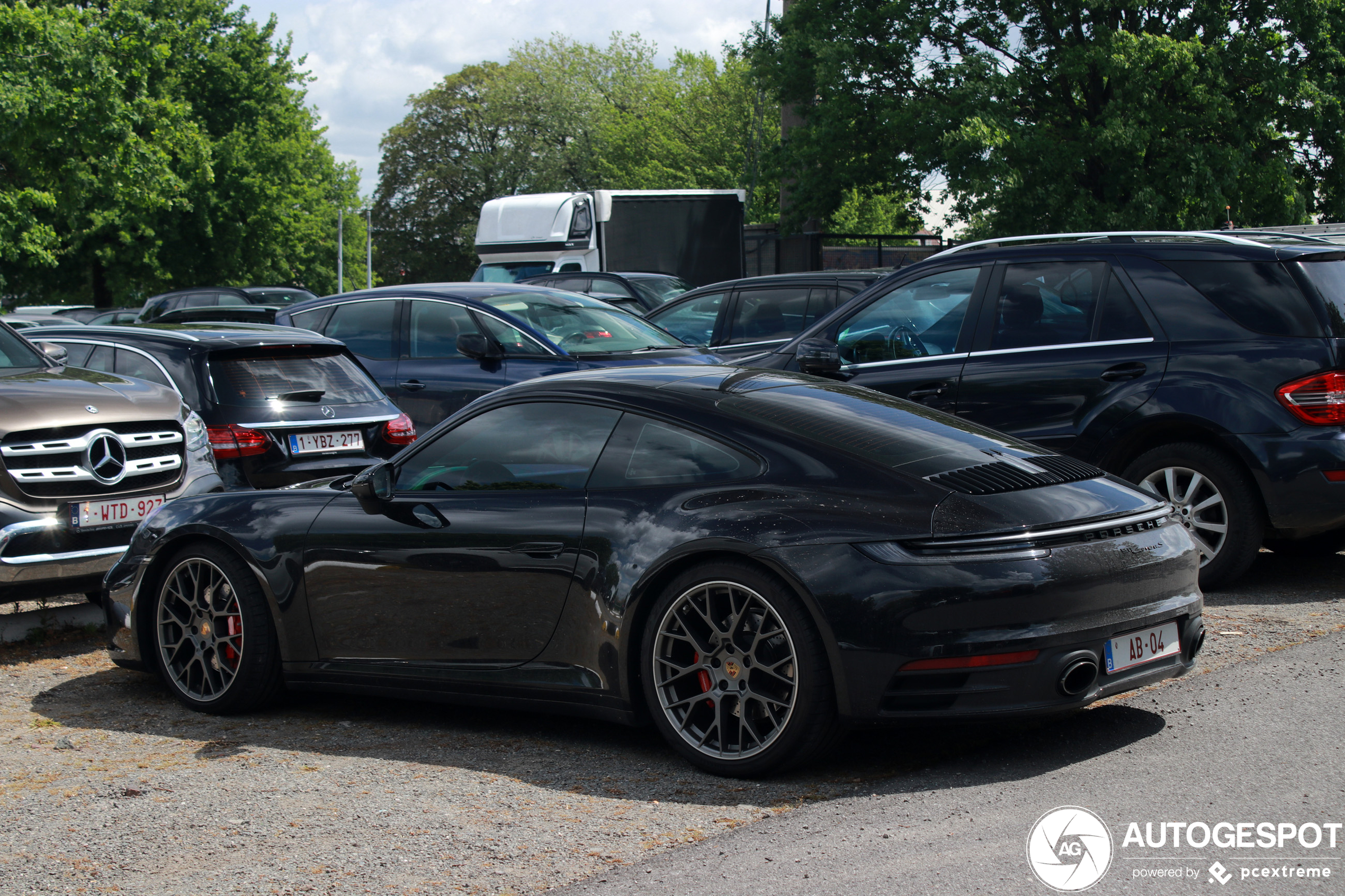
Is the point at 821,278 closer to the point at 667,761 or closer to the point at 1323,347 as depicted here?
the point at 1323,347

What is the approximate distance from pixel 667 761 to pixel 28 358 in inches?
209

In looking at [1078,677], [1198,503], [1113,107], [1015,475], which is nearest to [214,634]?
[1015,475]

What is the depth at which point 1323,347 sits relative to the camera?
6.81 meters

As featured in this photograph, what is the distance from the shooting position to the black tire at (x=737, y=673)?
4.28 meters

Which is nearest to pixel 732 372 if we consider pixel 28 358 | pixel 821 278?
pixel 28 358

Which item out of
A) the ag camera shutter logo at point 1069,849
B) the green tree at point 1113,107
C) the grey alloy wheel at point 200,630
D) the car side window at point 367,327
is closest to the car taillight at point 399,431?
the car side window at point 367,327

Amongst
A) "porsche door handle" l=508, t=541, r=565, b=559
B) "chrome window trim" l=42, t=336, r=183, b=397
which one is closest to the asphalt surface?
"porsche door handle" l=508, t=541, r=565, b=559

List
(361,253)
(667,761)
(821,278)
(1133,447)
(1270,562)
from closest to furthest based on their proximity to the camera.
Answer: (667,761) → (1133,447) → (1270,562) → (821,278) → (361,253)

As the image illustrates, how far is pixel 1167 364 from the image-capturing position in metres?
7.22

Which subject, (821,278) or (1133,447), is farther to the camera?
(821,278)

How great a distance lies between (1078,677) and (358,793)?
2332 millimetres

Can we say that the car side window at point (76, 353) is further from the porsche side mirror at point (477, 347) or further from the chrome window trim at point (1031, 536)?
the chrome window trim at point (1031, 536)

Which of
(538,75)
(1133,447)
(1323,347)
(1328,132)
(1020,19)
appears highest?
(538,75)

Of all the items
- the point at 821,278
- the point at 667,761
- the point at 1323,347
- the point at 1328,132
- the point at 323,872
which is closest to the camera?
the point at 323,872
